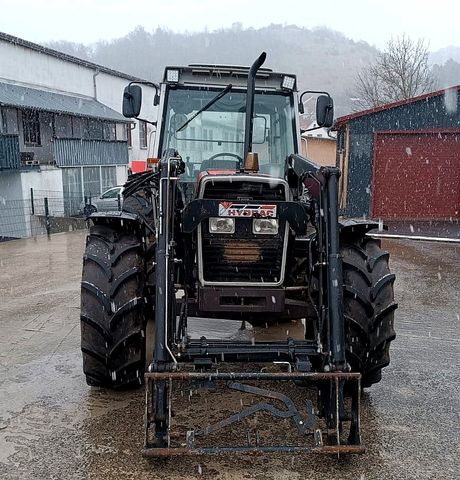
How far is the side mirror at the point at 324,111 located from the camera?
5.38 meters

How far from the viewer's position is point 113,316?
12.7 feet

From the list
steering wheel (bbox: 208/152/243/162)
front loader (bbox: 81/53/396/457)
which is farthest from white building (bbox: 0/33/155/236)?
front loader (bbox: 81/53/396/457)

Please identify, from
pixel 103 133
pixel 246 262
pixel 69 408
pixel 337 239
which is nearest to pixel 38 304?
pixel 69 408

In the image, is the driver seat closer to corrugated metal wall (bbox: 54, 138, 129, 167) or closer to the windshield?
the windshield

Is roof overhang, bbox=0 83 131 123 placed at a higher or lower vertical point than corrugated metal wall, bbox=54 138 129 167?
higher

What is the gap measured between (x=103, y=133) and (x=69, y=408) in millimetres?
25876

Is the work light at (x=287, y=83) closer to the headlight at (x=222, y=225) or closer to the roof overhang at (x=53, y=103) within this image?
the headlight at (x=222, y=225)

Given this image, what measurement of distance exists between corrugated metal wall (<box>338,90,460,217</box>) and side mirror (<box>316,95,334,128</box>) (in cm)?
1090

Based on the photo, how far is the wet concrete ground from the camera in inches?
130

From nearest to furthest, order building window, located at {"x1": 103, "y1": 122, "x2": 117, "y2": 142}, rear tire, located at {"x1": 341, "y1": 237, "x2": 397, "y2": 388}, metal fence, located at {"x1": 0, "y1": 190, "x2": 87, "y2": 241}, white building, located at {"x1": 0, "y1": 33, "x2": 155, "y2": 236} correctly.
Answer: rear tire, located at {"x1": 341, "y1": 237, "x2": 397, "y2": 388}, metal fence, located at {"x1": 0, "y1": 190, "x2": 87, "y2": 241}, white building, located at {"x1": 0, "y1": 33, "x2": 155, "y2": 236}, building window, located at {"x1": 103, "y1": 122, "x2": 117, "y2": 142}

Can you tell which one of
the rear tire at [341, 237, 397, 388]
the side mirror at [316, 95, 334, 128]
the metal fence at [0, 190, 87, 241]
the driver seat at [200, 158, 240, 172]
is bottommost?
the metal fence at [0, 190, 87, 241]

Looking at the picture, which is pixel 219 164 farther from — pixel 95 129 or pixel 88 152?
pixel 95 129

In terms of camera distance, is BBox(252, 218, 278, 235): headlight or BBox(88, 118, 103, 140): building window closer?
BBox(252, 218, 278, 235): headlight

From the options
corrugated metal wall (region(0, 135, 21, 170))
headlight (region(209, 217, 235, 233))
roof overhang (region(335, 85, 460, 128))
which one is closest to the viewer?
headlight (region(209, 217, 235, 233))
